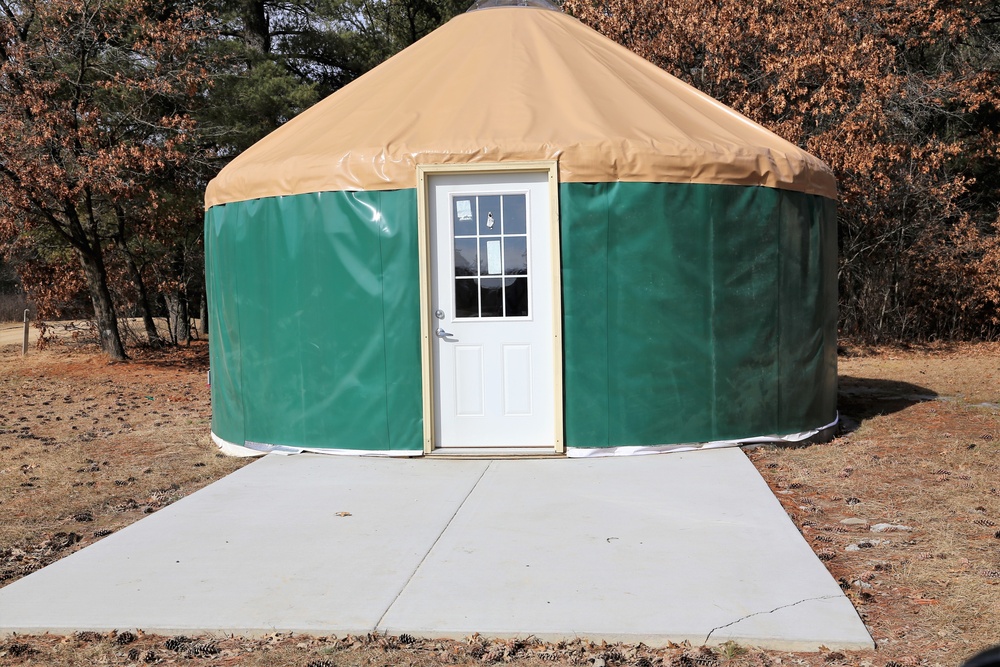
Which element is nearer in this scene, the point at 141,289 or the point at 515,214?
the point at 515,214

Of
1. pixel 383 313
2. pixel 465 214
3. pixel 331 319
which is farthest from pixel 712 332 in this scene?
pixel 331 319

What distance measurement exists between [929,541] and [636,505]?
4.41ft

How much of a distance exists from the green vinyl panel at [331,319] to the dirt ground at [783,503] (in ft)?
2.16

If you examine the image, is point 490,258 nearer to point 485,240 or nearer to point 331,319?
point 485,240

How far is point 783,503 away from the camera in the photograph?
4.82 meters

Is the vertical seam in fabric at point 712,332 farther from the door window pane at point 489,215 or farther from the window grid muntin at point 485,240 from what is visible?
the door window pane at point 489,215

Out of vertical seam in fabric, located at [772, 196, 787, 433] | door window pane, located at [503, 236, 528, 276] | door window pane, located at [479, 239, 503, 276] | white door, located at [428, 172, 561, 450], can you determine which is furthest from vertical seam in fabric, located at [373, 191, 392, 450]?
vertical seam in fabric, located at [772, 196, 787, 433]

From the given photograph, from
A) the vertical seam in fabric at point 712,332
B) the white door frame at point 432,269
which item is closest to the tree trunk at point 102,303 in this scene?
the white door frame at point 432,269

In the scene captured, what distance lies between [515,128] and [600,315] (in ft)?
4.24

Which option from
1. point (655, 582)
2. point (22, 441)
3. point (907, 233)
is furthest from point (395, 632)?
point (907, 233)

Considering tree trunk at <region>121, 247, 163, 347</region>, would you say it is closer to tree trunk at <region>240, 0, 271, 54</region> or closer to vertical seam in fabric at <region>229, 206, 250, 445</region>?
tree trunk at <region>240, 0, 271, 54</region>

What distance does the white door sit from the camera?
226 inches

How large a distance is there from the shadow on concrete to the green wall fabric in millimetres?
1604

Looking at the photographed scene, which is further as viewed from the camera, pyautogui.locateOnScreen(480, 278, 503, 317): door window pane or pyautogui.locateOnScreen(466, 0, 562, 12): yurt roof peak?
pyautogui.locateOnScreen(466, 0, 562, 12): yurt roof peak
